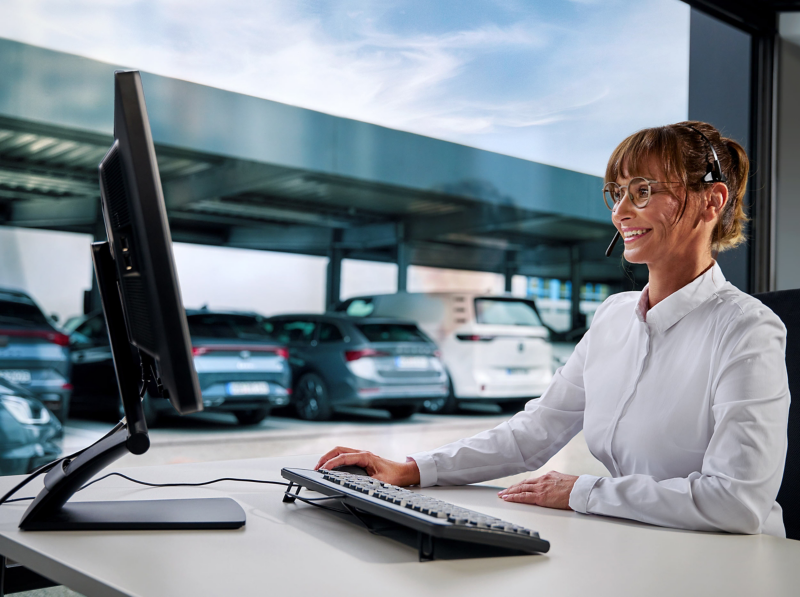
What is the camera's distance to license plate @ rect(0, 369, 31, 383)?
3104 mm

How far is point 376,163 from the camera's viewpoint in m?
4.93

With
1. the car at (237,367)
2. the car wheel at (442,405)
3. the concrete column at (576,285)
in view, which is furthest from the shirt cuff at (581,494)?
the concrete column at (576,285)

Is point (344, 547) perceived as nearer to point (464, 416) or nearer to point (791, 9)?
point (791, 9)

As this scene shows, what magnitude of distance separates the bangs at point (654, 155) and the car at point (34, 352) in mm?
2803

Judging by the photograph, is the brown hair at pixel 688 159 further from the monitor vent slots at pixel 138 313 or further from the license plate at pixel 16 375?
the license plate at pixel 16 375

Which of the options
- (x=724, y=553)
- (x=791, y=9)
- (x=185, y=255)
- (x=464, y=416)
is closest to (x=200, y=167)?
(x=185, y=255)

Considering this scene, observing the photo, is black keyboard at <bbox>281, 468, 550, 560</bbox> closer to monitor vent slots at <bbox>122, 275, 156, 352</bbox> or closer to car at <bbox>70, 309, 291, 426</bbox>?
monitor vent slots at <bbox>122, 275, 156, 352</bbox>

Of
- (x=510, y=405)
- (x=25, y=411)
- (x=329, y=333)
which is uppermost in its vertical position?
(x=329, y=333)

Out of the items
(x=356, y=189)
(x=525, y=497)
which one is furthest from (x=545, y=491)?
(x=356, y=189)

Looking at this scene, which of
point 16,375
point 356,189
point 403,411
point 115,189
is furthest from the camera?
point 403,411

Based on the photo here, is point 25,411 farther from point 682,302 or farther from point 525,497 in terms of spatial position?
point 682,302

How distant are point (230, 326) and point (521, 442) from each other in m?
3.31

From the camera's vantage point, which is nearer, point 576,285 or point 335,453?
point 335,453

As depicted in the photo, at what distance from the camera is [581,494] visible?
1.01 meters
